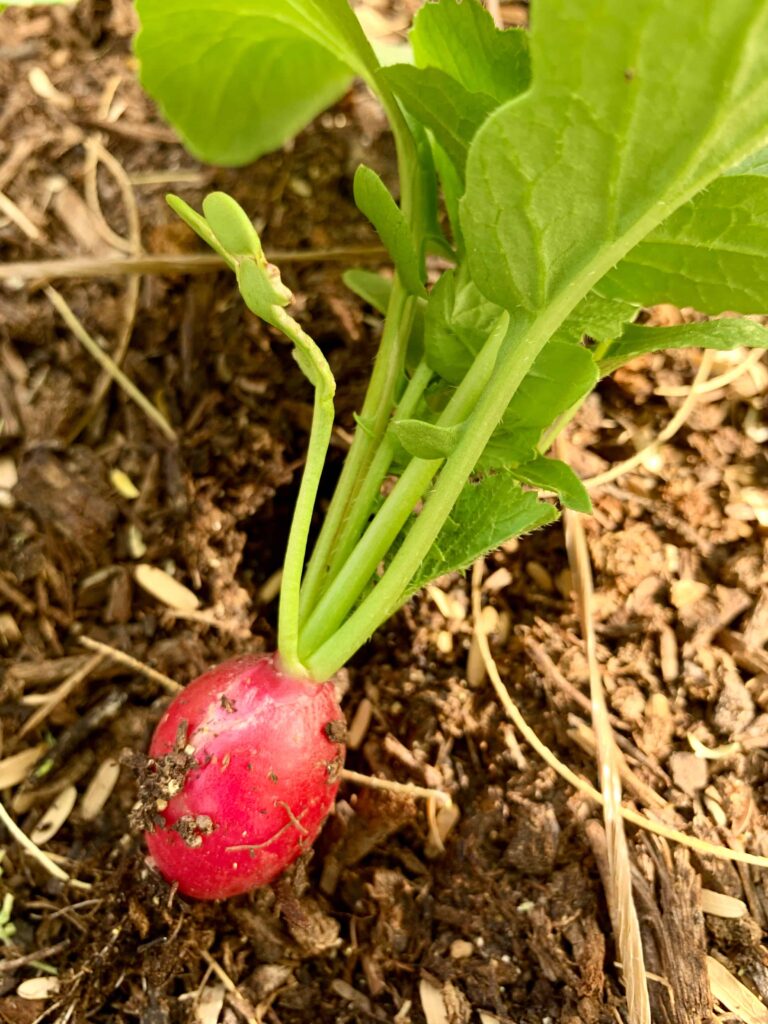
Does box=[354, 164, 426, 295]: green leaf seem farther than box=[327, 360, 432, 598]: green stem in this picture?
No

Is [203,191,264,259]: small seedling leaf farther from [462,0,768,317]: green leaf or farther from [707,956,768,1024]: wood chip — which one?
[707,956,768,1024]: wood chip

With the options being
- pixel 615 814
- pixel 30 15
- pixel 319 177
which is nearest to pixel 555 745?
pixel 615 814

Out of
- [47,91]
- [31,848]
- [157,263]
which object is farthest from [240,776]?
[47,91]

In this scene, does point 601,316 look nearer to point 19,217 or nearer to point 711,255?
point 711,255

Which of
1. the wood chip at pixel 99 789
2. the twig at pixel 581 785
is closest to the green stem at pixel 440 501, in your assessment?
the twig at pixel 581 785

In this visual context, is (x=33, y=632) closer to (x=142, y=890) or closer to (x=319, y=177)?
(x=142, y=890)

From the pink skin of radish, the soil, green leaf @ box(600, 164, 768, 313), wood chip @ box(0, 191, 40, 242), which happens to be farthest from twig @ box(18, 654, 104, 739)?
green leaf @ box(600, 164, 768, 313)
